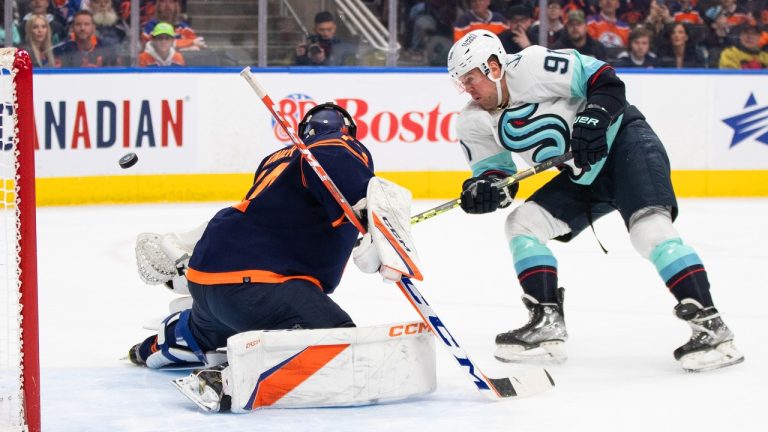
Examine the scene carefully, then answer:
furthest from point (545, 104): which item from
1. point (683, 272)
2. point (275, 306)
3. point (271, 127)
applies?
point (271, 127)

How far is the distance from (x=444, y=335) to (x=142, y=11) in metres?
4.35

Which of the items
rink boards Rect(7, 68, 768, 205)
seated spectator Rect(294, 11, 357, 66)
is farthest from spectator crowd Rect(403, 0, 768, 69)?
seated spectator Rect(294, 11, 357, 66)

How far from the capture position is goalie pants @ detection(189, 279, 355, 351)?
3078 millimetres

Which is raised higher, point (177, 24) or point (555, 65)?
point (555, 65)

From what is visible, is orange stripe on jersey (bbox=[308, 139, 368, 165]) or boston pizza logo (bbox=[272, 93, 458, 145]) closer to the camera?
orange stripe on jersey (bbox=[308, 139, 368, 165])

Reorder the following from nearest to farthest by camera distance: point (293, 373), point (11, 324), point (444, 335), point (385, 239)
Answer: point (385, 239) < point (293, 373) < point (444, 335) < point (11, 324)

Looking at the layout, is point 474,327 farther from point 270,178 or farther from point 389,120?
point 389,120

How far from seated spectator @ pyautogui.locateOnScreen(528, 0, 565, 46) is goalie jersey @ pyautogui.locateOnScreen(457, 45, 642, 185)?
3.91 metres

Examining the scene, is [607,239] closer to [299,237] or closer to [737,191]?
[737,191]

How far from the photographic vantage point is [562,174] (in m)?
A: 3.79

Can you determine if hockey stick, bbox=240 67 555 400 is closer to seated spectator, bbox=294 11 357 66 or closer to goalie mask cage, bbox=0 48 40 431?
goalie mask cage, bbox=0 48 40 431

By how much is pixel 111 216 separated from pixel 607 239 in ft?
8.03

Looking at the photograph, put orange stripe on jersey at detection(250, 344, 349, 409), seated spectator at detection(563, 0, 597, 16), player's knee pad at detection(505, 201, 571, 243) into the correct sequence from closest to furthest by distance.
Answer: orange stripe on jersey at detection(250, 344, 349, 409), player's knee pad at detection(505, 201, 571, 243), seated spectator at detection(563, 0, 597, 16)

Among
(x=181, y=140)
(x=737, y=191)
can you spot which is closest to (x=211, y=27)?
(x=181, y=140)
